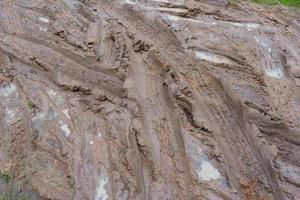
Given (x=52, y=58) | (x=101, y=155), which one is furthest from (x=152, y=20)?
(x=101, y=155)

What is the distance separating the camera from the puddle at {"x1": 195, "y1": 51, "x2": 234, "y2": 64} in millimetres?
5207

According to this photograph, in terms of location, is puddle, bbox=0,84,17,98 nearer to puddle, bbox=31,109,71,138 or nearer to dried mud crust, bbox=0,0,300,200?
dried mud crust, bbox=0,0,300,200

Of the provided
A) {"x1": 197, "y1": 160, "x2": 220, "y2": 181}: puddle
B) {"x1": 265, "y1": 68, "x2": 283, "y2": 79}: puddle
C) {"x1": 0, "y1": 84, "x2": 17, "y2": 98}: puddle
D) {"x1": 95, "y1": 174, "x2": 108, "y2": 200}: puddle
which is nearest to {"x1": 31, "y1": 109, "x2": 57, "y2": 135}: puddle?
{"x1": 0, "y1": 84, "x2": 17, "y2": 98}: puddle

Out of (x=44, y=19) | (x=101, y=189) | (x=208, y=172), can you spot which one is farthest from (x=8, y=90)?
(x=208, y=172)

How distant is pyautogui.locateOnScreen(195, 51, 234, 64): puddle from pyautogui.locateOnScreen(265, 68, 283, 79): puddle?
19.4 inches

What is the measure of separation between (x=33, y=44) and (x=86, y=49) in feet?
2.21

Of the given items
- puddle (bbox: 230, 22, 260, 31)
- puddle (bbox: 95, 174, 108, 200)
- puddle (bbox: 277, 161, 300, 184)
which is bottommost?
puddle (bbox: 95, 174, 108, 200)

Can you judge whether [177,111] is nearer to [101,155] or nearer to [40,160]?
[101,155]

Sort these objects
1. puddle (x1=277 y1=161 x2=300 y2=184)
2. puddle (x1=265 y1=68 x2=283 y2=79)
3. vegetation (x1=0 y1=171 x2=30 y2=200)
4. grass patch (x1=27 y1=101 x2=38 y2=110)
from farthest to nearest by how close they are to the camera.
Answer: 1. puddle (x1=265 y1=68 x2=283 y2=79)
2. grass patch (x1=27 y1=101 x2=38 y2=110)
3. puddle (x1=277 y1=161 x2=300 y2=184)
4. vegetation (x1=0 y1=171 x2=30 y2=200)

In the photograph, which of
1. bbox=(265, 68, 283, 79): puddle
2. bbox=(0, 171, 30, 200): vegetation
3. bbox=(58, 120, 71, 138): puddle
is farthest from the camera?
bbox=(265, 68, 283, 79): puddle

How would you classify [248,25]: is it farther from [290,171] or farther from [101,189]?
[101,189]

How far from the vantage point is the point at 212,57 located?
207 inches

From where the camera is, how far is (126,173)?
384 centimetres

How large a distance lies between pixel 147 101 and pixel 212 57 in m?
1.28
